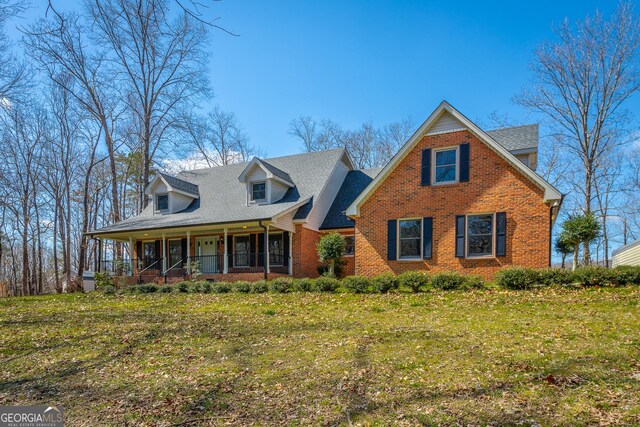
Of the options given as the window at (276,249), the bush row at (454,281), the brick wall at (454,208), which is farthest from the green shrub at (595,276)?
the window at (276,249)

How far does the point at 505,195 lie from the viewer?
44.1 ft

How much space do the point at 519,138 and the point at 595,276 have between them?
663cm

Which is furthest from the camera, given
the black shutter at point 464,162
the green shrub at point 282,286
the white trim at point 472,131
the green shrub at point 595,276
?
the black shutter at point 464,162

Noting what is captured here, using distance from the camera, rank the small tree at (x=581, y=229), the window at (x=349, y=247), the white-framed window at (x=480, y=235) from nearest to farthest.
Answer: the small tree at (x=581, y=229)
the white-framed window at (x=480, y=235)
the window at (x=349, y=247)

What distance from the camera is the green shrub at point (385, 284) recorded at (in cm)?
1236

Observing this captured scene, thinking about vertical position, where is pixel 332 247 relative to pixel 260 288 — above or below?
above

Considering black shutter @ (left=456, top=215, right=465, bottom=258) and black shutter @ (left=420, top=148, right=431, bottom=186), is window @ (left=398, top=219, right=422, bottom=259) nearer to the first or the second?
black shutter @ (left=456, top=215, right=465, bottom=258)

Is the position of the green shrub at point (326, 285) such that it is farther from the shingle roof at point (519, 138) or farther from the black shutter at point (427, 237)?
the shingle roof at point (519, 138)

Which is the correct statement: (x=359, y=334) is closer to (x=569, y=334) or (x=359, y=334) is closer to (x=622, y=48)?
(x=569, y=334)

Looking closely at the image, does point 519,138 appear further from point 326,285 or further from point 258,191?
point 258,191

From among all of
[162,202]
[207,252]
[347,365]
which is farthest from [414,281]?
[162,202]

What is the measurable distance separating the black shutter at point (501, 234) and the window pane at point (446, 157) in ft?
8.47

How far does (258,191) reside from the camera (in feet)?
66.0

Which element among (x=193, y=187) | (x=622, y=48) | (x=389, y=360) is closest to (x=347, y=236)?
(x=193, y=187)
